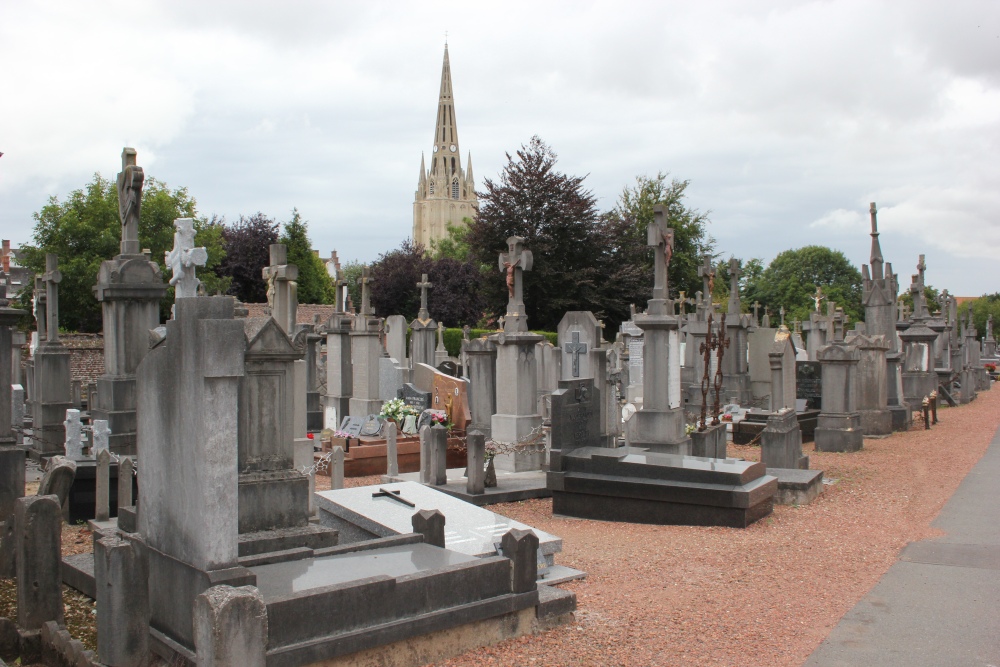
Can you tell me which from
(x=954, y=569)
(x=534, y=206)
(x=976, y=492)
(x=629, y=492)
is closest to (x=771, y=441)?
(x=976, y=492)

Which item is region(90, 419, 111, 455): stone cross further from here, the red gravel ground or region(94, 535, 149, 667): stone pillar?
region(94, 535, 149, 667): stone pillar

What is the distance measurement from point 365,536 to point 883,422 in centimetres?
1369

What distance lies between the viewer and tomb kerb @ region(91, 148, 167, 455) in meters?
11.1

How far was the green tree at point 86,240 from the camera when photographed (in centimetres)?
3027

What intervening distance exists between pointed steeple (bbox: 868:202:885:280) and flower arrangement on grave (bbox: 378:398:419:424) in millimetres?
13304

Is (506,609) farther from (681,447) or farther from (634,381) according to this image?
(634,381)

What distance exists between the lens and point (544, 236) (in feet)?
132

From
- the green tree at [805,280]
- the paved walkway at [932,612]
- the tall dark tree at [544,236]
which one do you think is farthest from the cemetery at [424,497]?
the green tree at [805,280]

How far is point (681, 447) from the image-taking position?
12391 mm

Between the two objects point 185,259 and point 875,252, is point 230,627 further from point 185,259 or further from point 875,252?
point 875,252

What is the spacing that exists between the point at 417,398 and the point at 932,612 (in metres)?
10.5

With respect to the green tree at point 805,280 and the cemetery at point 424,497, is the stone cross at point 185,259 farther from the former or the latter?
the green tree at point 805,280

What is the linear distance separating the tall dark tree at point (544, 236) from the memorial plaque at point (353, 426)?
24497mm

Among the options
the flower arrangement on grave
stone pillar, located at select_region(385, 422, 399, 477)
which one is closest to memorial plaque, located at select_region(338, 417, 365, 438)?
the flower arrangement on grave
